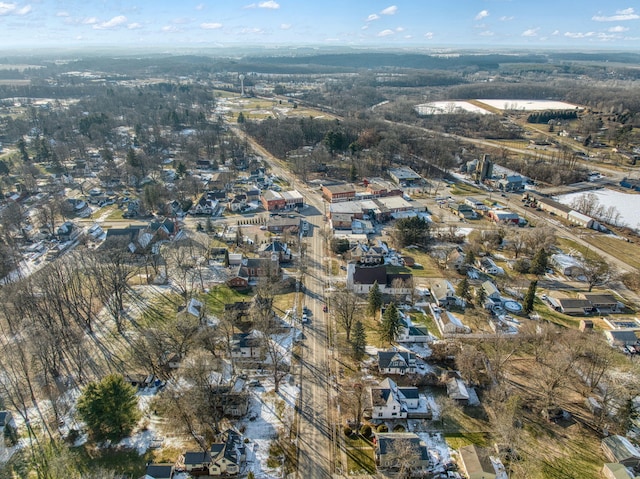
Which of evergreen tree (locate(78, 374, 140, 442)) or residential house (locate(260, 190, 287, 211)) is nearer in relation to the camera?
evergreen tree (locate(78, 374, 140, 442))

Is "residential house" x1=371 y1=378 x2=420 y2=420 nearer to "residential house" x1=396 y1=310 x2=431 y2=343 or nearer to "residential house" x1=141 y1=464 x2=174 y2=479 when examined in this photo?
"residential house" x1=396 y1=310 x2=431 y2=343

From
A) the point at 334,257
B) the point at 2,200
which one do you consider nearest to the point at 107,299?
the point at 334,257

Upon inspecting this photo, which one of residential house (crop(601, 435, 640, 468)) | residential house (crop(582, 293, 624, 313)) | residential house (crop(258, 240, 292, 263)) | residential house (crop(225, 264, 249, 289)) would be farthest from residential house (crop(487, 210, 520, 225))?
residential house (crop(225, 264, 249, 289))

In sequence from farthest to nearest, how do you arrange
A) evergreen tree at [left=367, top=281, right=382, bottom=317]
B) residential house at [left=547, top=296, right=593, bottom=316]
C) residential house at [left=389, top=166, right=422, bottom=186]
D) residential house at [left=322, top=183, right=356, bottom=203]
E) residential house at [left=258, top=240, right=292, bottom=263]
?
1. residential house at [left=389, top=166, right=422, bottom=186]
2. residential house at [left=322, top=183, right=356, bottom=203]
3. residential house at [left=258, top=240, right=292, bottom=263]
4. residential house at [left=547, top=296, right=593, bottom=316]
5. evergreen tree at [left=367, top=281, right=382, bottom=317]

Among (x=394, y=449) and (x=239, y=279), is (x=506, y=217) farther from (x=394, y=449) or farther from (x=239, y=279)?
(x=394, y=449)

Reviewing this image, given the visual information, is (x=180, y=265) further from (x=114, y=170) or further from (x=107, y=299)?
(x=114, y=170)

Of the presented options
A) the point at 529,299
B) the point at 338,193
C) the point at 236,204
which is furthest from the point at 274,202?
the point at 529,299
